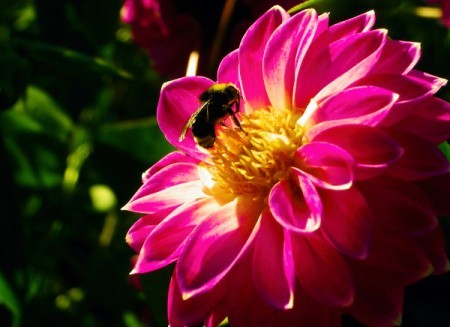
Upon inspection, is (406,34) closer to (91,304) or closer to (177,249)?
(177,249)

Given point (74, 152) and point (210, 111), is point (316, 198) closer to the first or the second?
point (210, 111)

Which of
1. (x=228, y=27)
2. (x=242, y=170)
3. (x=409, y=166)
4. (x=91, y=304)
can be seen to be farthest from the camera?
(x=91, y=304)

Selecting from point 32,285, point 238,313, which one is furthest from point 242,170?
point 32,285

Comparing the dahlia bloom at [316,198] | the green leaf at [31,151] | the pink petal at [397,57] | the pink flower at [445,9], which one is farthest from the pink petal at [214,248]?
the green leaf at [31,151]

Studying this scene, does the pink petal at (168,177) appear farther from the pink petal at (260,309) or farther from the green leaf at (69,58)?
the green leaf at (69,58)

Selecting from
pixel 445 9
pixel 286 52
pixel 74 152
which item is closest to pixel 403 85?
pixel 286 52

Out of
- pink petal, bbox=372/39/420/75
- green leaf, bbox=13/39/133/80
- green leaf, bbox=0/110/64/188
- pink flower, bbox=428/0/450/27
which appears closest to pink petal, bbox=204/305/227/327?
pink petal, bbox=372/39/420/75
